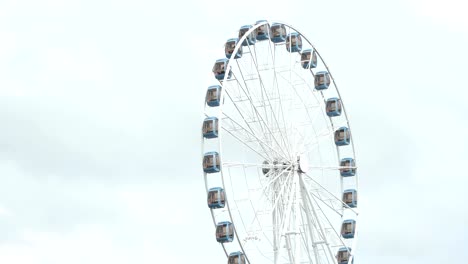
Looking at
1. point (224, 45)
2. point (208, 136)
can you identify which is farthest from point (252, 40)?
point (208, 136)

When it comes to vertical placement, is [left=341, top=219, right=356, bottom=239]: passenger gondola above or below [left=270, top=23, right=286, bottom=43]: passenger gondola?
below

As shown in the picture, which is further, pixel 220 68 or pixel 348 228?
pixel 348 228

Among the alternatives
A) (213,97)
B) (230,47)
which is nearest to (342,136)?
(230,47)

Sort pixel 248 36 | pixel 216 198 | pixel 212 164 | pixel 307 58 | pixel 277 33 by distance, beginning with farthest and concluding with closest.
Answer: pixel 307 58, pixel 277 33, pixel 248 36, pixel 212 164, pixel 216 198

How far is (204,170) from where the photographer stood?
88312mm

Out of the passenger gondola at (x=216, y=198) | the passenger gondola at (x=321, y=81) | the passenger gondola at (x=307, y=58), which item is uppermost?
the passenger gondola at (x=307, y=58)

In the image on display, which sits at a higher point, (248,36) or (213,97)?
(248,36)

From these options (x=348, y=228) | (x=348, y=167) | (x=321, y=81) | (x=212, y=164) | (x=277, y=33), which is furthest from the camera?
(x=348, y=167)

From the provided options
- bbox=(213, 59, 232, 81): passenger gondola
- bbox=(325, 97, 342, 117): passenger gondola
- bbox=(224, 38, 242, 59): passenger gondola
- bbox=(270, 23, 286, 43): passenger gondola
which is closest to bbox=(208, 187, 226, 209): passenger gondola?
bbox=(213, 59, 232, 81): passenger gondola

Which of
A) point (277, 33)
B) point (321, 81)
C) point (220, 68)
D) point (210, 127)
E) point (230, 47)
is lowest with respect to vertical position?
point (210, 127)

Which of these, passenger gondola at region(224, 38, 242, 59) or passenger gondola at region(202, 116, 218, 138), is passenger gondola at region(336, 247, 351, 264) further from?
passenger gondola at region(202, 116, 218, 138)

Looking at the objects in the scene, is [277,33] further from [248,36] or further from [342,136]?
[342,136]

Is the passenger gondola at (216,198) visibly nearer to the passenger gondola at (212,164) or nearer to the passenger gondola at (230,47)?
the passenger gondola at (212,164)

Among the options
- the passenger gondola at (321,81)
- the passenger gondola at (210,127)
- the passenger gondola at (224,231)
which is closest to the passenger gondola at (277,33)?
the passenger gondola at (321,81)
